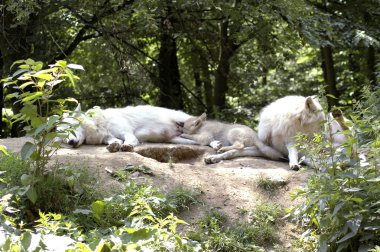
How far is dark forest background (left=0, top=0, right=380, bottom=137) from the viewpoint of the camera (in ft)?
31.8

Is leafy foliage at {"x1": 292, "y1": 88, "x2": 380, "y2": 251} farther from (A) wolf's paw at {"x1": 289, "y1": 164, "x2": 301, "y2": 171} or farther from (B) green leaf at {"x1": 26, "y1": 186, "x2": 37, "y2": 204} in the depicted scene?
(B) green leaf at {"x1": 26, "y1": 186, "x2": 37, "y2": 204}

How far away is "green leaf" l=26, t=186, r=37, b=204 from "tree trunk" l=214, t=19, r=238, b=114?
20.7 feet

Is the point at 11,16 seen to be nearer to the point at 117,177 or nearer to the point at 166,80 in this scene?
the point at 166,80

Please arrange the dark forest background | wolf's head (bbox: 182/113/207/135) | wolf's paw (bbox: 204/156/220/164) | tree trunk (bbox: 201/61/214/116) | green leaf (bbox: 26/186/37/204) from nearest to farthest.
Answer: green leaf (bbox: 26/186/37/204) < wolf's paw (bbox: 204/156/220/164) < wolf's head (bbox: 182/113/207/135) < the dark forest background < tree trunk (bbox: 201/61/214/116)

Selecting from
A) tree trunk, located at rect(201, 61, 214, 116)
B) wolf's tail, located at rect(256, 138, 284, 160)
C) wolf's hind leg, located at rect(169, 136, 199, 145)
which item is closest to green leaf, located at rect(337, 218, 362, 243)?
wolf's tail, located at rect(256, 138, 284, 160)

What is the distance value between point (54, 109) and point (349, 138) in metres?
2.69

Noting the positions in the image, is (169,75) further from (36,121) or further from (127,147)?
(36,121)

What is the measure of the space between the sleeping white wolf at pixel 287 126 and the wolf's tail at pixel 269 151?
43 mm

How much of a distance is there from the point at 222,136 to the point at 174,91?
3.80m

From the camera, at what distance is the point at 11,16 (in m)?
10.6

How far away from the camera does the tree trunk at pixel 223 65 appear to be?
38.0 feet

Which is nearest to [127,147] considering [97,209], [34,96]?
[97,209]

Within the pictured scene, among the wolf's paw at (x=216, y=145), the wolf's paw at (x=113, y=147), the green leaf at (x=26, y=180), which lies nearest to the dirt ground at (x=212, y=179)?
the wolf's paw at (x=113, y=147)

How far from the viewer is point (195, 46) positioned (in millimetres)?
12320
